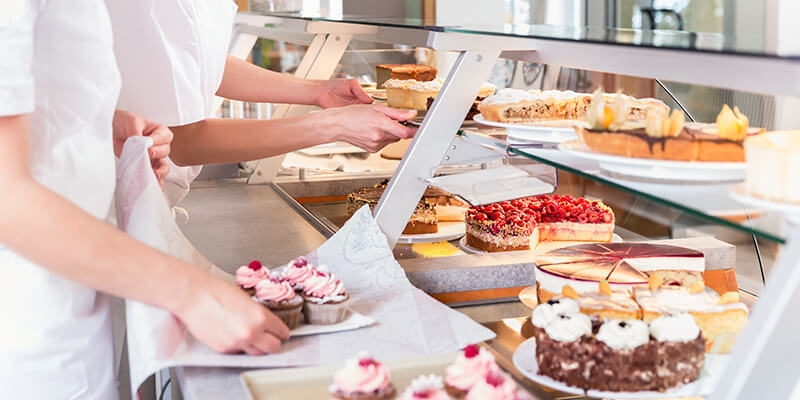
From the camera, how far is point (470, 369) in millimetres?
1008

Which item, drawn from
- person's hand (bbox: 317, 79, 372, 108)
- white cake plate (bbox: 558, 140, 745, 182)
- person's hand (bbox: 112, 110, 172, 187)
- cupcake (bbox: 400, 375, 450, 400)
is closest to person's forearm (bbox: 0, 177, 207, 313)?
cupcake (bbox: 400, 375, 450, 400)

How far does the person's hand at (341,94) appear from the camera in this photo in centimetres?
217

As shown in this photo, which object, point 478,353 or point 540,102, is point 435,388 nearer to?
point 478,353

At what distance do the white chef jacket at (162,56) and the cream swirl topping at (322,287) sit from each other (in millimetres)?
739

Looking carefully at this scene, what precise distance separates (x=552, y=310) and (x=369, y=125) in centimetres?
69

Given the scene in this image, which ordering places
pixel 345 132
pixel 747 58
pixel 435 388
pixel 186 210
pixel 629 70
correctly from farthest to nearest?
pixel 186 210
pixel 345 132
pixel 629 70
pixel 435 388
pixel 747 58

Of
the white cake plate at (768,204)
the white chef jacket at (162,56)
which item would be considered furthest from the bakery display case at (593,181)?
the white chef jacket at (162,56)

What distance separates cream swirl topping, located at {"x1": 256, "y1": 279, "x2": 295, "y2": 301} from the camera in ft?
4.17

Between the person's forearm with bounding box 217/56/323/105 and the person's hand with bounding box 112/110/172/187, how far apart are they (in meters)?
0.72

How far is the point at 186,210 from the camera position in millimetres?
2492

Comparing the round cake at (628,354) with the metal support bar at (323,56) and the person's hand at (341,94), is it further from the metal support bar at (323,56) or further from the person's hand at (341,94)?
the metal support bar at (323,56)

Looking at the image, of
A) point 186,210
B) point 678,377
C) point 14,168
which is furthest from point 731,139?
point 186,210

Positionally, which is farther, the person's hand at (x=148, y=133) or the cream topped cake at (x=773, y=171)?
the person's hand at (x=148, y=133)

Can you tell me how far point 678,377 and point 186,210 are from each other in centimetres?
174
